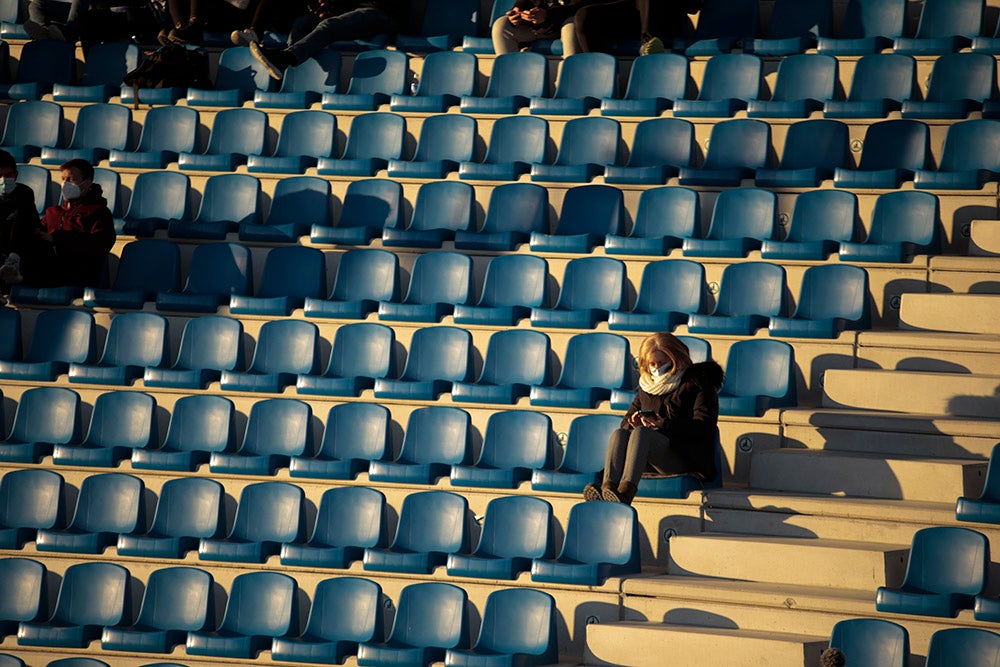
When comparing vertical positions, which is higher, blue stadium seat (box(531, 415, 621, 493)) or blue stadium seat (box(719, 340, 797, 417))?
blue stadium seat (box(719, 340, 797, 417))

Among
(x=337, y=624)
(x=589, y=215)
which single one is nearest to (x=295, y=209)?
(x=589, y=215)

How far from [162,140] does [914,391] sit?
4.27 m

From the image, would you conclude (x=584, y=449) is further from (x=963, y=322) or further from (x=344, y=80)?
(x=344, y=80)

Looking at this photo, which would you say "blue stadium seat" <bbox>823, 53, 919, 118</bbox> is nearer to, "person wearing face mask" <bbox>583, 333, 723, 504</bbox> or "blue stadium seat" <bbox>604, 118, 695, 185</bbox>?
"blue stadium seat" <bbox>604, 118, 695, 185</bbox>

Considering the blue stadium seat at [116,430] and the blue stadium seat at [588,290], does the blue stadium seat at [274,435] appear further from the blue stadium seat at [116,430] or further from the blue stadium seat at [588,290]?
the blue stadium seat at [588,290]

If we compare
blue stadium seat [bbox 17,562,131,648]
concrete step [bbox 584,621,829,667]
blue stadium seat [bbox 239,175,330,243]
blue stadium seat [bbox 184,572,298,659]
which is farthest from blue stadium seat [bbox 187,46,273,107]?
concrete step [bbox 584,621,829,667]

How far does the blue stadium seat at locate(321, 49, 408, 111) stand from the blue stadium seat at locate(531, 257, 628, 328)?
6.47ft

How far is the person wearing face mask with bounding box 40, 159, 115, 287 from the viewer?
23.2 feet

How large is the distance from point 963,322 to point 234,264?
3.36m

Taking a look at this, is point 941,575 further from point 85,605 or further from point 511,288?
point 85,605

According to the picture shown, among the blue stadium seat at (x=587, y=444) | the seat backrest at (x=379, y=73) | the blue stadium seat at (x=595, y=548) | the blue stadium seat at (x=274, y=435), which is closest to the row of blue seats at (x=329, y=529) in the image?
the blue stadium seat at (x=595, y=548)

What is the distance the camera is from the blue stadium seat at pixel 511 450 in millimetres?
5867

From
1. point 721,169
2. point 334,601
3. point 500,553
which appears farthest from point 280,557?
A: point 721,169

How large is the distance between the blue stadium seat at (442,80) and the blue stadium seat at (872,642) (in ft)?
13.6
